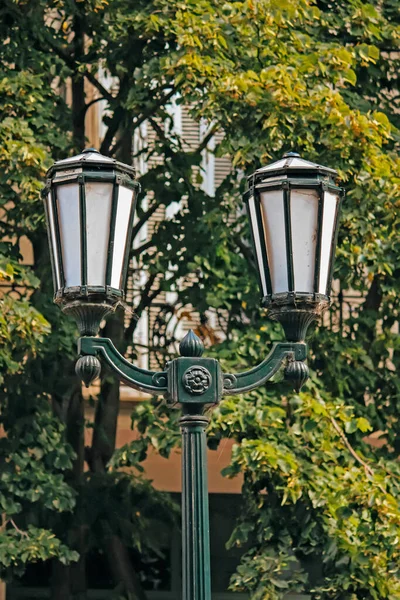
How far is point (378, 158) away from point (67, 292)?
603 centimetres

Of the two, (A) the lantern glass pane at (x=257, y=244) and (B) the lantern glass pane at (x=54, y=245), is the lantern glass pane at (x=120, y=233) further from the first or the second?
(A) the lantern glass pane at (x=257, y=244)

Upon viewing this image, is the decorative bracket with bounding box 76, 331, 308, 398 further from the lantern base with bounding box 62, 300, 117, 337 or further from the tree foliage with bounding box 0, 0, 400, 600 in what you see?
the tree foliage with bounding box 0, 0, 400, 600

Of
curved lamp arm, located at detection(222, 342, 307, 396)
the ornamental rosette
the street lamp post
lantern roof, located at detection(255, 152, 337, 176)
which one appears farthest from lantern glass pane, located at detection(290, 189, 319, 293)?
the ornamental rosette

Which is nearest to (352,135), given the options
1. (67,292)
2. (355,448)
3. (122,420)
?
(355,448)

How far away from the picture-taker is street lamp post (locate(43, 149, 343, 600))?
23.9 feet

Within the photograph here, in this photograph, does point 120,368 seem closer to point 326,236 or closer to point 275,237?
point 275,237

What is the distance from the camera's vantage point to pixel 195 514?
7234 millimetres

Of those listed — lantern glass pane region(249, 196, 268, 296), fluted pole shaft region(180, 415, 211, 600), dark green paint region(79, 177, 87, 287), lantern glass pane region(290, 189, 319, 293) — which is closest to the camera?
fluted pole shaft region(180, 415, 211, 600)

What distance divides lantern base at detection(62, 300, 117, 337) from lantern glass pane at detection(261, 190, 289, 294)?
77cm

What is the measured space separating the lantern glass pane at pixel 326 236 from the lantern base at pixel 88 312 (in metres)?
0.99

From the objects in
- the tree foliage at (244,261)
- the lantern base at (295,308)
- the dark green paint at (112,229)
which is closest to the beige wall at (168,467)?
the tree foliage at (244,261)

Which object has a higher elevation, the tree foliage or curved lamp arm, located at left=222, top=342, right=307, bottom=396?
the tree foliage

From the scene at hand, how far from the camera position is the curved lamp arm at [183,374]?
288 inches

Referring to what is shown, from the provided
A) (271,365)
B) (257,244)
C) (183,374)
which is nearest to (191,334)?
(183,374)
